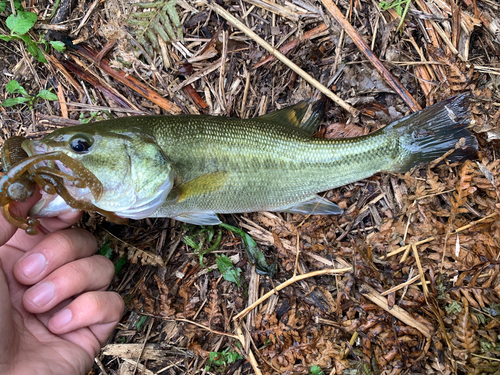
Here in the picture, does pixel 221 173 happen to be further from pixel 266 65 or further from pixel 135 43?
pixel 135 43

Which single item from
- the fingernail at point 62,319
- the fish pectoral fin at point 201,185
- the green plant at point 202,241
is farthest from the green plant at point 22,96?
the fingernail at point 62,319

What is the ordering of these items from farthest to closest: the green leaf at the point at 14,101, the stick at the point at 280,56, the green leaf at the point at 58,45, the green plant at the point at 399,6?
the green leaf at the point at 14,101
the green leaf at the point at 58,45
the stick at the point at 280,56
the green plant at the point at 399,6

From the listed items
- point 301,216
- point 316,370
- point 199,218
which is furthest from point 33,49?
point 316,370

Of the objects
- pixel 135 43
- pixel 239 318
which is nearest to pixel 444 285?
pixel 239 318

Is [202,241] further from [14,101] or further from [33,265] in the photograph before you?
[14,101]

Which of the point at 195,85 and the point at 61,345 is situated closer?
the point at 61,345

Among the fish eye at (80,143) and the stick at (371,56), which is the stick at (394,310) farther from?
the fish eye at (80,143)
